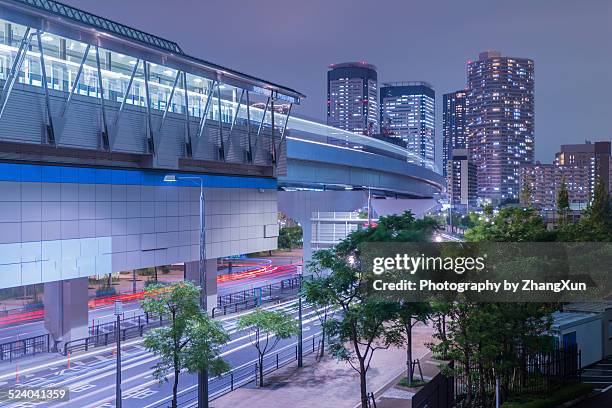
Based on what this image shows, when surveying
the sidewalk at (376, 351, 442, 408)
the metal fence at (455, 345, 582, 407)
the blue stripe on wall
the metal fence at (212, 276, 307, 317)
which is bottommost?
the metal fence at (212, 276, 307, 317)

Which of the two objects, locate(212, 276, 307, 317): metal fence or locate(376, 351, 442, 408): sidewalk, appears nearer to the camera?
locate(376, 351, 442, 408): sidewalk

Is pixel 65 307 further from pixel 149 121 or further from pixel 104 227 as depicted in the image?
pixel 149 121

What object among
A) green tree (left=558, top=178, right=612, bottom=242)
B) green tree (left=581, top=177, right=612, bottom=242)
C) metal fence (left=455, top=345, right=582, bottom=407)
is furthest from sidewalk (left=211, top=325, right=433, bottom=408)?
green tree (left=581, top=177, right=612, bottom=242)

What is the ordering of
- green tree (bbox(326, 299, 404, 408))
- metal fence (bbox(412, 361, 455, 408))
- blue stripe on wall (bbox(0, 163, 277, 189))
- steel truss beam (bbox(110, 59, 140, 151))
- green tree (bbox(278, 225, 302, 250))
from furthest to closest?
green tree (bbox(278, 225, 302, 250)), steel truss beam (bbox(110, 59, 140, 151)), blue stripe on wall (bbox(0, 163, 277, 189)), green tree (bbox(326, 299, 404, 408)), metal fence (bbox(412, 361, 455, 408))

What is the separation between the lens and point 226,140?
35.2m

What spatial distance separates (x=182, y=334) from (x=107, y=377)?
8760 millimetres

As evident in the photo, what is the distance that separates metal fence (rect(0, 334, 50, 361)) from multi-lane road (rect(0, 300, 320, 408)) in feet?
5.25

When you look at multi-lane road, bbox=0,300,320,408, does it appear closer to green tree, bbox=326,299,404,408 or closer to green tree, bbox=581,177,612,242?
green tree, bbox=326,299,404,408

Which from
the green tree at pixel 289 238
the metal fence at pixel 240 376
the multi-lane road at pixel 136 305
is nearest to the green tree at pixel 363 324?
the metal fence at pixel 240 376

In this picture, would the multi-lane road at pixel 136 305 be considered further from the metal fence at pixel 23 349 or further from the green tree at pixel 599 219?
the green tree at pixel 599 219

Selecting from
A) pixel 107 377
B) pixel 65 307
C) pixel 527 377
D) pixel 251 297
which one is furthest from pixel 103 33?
pixel 251 297

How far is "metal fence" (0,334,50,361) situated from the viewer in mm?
29861

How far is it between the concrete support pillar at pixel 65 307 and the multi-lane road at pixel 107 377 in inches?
61.2

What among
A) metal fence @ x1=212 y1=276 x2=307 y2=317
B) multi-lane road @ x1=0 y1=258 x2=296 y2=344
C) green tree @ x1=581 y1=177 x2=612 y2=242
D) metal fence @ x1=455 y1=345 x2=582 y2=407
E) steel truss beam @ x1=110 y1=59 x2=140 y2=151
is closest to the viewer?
metal fence @ x1=455 y1=345 x2=582 y2=407
